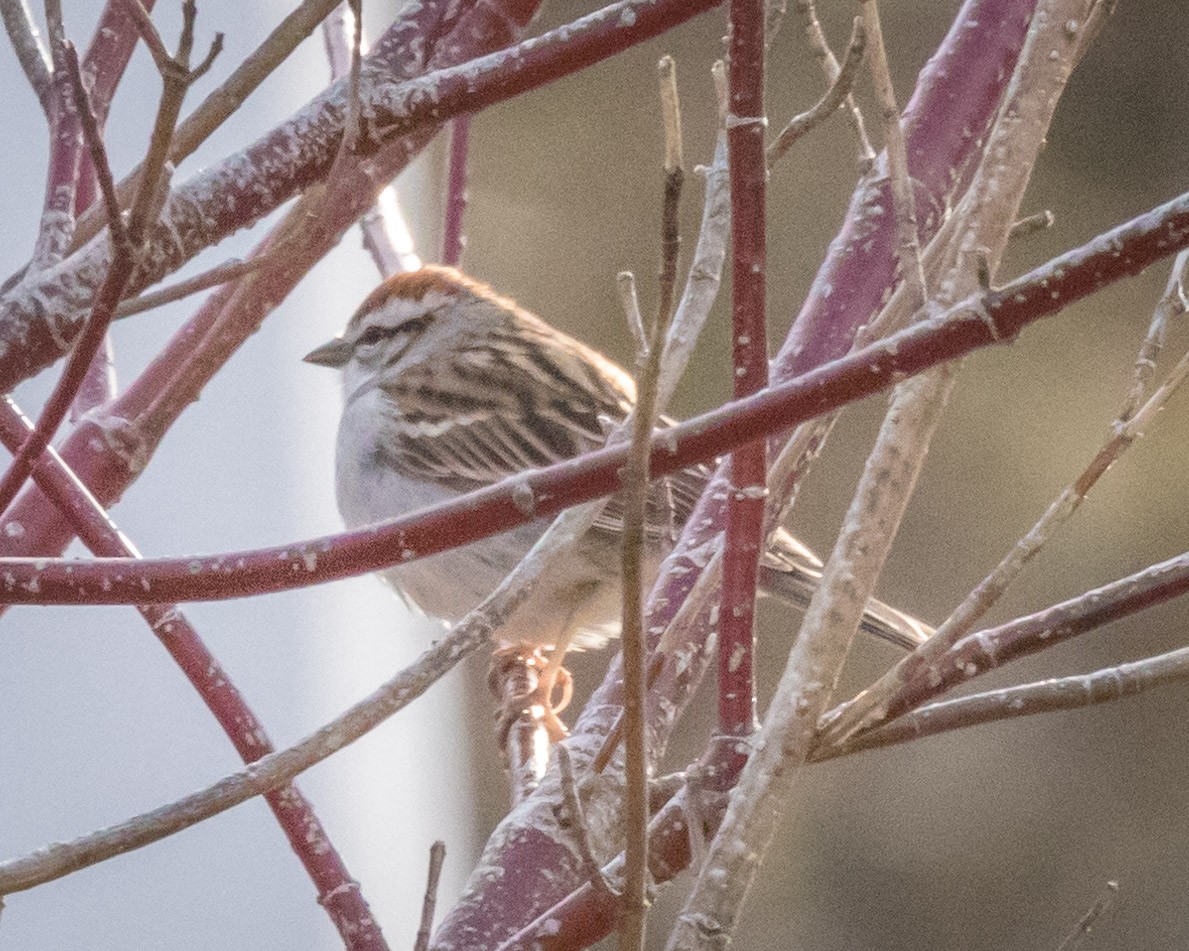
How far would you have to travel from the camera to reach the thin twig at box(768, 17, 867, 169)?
934mm

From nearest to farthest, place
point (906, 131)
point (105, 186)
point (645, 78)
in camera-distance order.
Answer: point (105, 186) → point (906, 131) → point (645, 78)

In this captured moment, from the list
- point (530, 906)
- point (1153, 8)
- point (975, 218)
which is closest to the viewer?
point (975, 218)

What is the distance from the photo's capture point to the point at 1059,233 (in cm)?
360

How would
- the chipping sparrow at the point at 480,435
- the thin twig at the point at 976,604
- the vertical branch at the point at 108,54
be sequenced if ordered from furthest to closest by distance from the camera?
1. the chipping sparrow at the point at 480,435
2. the vertical branch at the point at 108,54
3. the thin twig at the point at 976,604

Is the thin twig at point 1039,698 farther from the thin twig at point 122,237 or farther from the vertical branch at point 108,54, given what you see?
the vertical branch at point 108,54

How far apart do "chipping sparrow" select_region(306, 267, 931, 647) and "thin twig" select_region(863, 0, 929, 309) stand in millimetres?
1135

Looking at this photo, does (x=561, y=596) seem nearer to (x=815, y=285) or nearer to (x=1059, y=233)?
(x=815, y=285)

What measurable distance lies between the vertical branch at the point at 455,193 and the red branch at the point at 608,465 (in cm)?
102

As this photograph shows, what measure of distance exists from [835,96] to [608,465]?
297 mm

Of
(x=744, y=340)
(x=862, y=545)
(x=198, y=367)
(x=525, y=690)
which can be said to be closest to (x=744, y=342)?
(x=744, y=340)

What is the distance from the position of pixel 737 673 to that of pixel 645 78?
10.3ft

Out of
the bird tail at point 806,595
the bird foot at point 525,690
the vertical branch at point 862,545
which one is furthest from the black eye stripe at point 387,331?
the vertical branch at point 862,545

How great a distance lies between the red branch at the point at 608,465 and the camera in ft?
2.55

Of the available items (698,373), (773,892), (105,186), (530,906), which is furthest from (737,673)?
(773,892)
